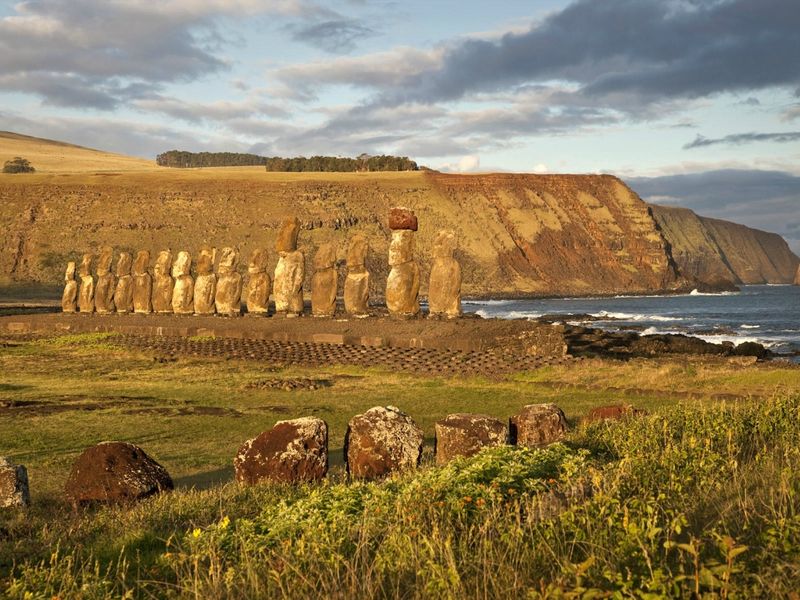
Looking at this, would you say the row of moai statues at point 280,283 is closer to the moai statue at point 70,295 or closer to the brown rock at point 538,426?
the moai statue at point 70,295

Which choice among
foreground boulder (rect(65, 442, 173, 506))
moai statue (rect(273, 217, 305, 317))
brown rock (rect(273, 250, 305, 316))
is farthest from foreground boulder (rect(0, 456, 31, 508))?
brown rock (rect(273, 250, 305, 316))

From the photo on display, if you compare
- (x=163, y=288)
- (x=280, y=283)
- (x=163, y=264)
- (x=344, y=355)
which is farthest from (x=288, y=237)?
(x=344, y=355)

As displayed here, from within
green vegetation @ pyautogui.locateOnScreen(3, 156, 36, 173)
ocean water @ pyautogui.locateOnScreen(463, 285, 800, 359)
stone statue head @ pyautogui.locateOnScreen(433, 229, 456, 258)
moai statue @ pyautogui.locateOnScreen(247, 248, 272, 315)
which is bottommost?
ocean water @ pyautogui.locateOnScreen(463, 285, 800, 359)

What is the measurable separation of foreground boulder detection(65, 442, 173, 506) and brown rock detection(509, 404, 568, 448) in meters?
4.69

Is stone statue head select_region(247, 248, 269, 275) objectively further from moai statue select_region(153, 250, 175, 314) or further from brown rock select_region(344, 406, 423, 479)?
brown rock select_region(344, 406, 423, 479)

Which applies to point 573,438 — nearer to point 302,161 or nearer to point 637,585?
point 637,585

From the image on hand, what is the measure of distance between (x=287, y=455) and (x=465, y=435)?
6.96 feet

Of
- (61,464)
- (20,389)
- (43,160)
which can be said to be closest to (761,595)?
(61,464)

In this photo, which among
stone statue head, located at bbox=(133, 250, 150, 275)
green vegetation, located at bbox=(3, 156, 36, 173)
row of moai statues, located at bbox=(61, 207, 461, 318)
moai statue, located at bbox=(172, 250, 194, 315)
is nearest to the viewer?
row of moai statues, located at bbox=(61, 207, 461, 318)

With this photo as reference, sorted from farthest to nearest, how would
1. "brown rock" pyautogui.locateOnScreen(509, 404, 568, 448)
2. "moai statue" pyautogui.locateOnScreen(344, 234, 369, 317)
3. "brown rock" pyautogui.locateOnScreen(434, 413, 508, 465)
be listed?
1. "moai statue" pyautogui.locateOnScreen(344, 234, 369, 317)
2. "brown rock" pyautogui.locateOnScreen(509, 404, 568, 448)
3. "brown rock" pyautogui.locateOnScreen(434, 413, 508, 465)

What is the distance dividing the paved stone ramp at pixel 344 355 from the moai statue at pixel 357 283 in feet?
12.4

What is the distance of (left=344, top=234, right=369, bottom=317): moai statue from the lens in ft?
103

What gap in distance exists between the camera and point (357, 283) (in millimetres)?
31578

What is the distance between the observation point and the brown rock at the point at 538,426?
39.1 ft
